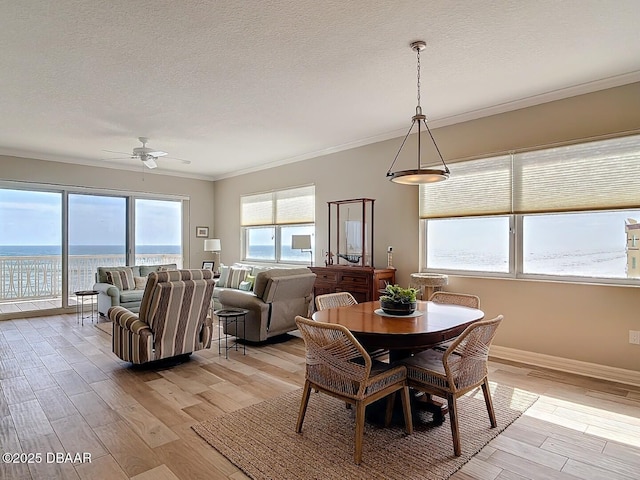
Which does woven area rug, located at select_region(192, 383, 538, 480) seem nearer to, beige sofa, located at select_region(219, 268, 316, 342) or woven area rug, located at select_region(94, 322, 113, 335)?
beige sofa, located at select_region(219, 268, 316, 342)

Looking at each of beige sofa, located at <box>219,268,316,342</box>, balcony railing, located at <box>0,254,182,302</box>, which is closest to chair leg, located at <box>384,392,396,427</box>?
beige sofa, located at <box>219,268,316,342</box>

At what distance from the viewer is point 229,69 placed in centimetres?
336

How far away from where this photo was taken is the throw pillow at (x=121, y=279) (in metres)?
6.47

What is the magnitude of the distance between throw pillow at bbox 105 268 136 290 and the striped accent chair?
2.71 m

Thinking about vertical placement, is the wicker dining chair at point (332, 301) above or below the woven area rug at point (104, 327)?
above

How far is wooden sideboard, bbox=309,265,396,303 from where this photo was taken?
16.2 feet

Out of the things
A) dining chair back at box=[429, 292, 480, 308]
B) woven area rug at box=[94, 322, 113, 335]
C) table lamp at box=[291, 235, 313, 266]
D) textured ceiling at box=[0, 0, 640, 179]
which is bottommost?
woven area rug at box=[94, 322, 113, 335]

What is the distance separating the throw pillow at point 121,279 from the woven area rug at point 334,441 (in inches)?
179

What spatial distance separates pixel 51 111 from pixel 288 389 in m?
4.15

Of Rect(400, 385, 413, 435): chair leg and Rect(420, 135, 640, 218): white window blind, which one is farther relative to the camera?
Rect(420, 135, 640, 218): white window blind

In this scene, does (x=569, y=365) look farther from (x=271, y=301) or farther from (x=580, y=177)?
(x=271, y=301)

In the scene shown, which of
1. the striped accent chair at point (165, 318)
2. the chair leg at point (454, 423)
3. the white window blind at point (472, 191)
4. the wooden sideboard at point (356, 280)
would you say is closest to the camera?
the chair leg at point (454, 423)

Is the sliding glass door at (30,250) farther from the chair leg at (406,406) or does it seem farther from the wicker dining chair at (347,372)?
the chair leg at (406,406)

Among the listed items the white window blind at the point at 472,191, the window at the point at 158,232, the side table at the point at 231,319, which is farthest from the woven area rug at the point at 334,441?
the window at the point at 158,232
